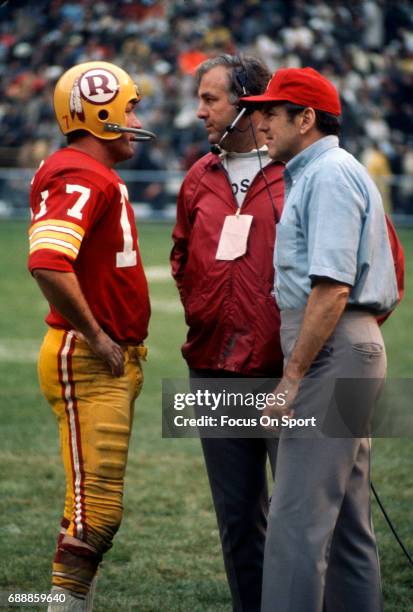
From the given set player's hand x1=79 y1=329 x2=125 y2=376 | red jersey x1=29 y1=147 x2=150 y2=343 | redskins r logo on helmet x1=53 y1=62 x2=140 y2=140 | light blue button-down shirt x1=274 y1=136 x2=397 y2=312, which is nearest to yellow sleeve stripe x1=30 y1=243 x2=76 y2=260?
red jersey x1=29 y1=147 x2=150 y2=343

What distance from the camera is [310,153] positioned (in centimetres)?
373

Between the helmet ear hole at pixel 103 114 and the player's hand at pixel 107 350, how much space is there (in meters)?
0.80

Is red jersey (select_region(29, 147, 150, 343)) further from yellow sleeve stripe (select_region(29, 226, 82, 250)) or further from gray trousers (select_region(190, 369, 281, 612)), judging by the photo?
gray trousers (select_region(190, 369, 281, 612))

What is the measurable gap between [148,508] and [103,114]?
2.73 metres

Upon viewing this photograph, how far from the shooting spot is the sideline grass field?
16.5ft

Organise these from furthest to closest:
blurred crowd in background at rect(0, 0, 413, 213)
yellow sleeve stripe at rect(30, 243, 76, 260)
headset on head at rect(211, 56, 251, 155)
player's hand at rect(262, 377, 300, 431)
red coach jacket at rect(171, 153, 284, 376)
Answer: blurred crowd in background at rect(0, 0, 413, 213)
headset on head at rect(211, 56, 251, 155)
red coach jacket at rect(171, 153, 284, 376)
yellow sleeve stripe at rect(30, 243, 76, 260)
player's hand at rect(262, 377, 300, 431)

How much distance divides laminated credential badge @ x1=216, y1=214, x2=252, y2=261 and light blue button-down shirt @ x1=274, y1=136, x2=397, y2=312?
1.63ft

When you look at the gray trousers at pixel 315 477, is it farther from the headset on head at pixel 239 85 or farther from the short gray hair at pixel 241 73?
the short gray hair at pixel 241 73

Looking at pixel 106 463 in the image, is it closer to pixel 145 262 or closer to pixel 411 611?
pixel 411 611

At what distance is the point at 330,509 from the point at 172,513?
2616 mm

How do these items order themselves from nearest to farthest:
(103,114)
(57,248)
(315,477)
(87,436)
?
(315,477)
(57,248)
(87,436)
(103,114)

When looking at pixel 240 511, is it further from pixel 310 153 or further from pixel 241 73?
pixel 241 73

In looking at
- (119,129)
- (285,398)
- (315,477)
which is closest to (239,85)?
(119,129)

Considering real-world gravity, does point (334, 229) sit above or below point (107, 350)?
above
